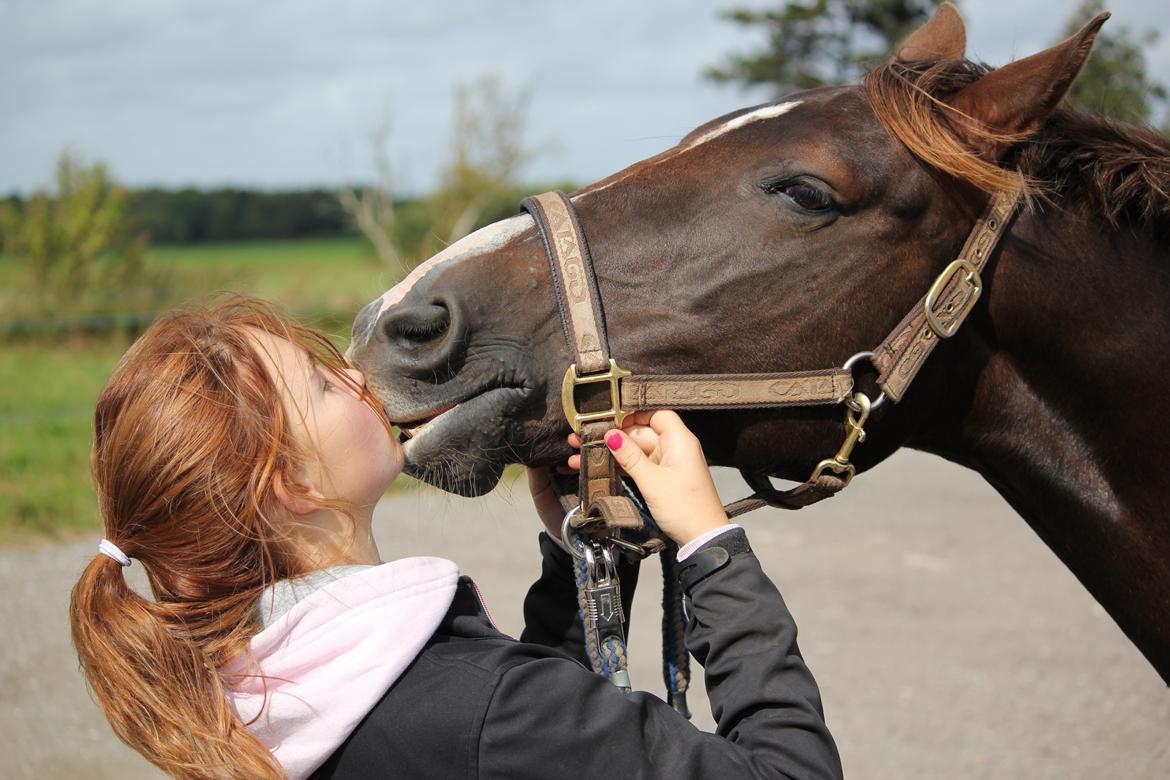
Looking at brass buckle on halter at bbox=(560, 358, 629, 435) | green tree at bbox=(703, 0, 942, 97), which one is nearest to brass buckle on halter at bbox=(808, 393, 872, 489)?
brass buckle on halter at bbox=(560, 358, 629, 435)

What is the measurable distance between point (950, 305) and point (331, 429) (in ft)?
3.72

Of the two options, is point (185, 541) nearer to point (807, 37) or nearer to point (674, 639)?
point (674, 639)

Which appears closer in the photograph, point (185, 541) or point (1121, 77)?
point (185, 541)

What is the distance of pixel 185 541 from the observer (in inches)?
57.2

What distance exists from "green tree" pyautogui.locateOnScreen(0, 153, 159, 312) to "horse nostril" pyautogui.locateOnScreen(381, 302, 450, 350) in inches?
625

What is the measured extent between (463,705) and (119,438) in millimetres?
664

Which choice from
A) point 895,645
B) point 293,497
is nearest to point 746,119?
point 293,497

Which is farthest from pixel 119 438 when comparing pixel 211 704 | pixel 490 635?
pixel 490 635

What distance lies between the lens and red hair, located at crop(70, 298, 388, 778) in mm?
1390

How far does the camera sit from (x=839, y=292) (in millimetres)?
1798

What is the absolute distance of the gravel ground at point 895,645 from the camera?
4.02 metres

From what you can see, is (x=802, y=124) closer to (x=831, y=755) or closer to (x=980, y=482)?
(x=831, y=755)

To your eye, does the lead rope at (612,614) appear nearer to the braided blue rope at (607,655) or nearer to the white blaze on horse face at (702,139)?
the braided blue rope at (607,655)

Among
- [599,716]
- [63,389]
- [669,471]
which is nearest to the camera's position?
[599,716]
